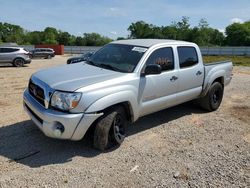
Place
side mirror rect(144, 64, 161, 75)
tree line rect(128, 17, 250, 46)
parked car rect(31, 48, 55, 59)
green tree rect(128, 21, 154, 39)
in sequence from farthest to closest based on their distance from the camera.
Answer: green tree rect(128, 21, 154, 39)
tree line rect(128, 17, 250, 46)
parked car rect(31, 48, 55, 59)
side mirror rect(144, 64, 161, 75)

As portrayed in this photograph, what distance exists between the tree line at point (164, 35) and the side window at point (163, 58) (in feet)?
255

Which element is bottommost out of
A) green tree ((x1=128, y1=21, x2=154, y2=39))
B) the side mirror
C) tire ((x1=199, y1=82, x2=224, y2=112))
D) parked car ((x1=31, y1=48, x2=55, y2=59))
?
parked car ((x1=31, y1=48, x2=55, y2=59))

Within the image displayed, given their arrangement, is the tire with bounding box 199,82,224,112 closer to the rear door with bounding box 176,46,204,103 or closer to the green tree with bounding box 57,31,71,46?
the rear door with bounding box 176,46,204,103

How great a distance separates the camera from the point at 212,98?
7289mm

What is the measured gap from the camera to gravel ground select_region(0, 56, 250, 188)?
397cm

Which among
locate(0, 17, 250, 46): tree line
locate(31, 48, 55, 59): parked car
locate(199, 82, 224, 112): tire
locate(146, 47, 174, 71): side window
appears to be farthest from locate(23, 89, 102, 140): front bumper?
locate(0, 17, 250, 46): tree line

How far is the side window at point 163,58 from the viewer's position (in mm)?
5497

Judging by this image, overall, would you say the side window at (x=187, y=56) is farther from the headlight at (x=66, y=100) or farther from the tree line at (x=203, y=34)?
the tree line at (x=203, y=34)

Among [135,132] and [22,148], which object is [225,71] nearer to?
[135,132]

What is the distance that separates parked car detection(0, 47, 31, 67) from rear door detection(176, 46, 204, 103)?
53.3 ft

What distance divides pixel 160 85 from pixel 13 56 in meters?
16.9

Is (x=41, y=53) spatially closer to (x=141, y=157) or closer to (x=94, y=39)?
(x=141, y=157)

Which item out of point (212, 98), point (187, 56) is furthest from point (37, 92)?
point (212, 98)

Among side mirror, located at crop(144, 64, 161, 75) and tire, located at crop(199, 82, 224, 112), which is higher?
side mirror, located at crop(144, 64, 161, 75)
